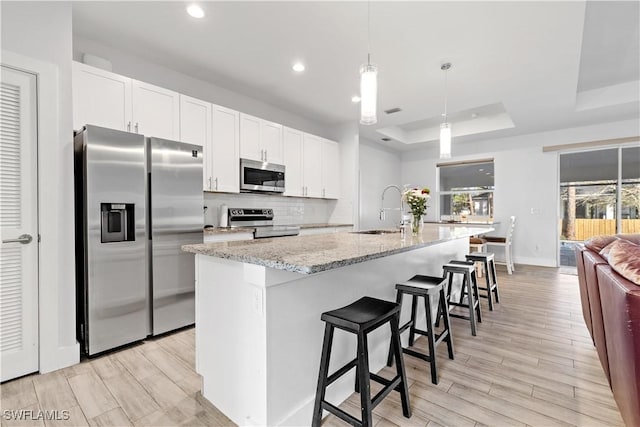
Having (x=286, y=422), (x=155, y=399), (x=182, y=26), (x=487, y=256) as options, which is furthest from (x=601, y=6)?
(x=155, y=399)

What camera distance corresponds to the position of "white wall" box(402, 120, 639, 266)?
5535mm

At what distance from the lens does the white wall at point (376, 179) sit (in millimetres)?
6293

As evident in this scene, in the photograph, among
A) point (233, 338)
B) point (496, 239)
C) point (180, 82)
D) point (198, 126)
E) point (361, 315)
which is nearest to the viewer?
point (361, 315)

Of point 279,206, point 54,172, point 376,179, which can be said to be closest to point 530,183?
point 376,179

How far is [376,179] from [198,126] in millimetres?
4318

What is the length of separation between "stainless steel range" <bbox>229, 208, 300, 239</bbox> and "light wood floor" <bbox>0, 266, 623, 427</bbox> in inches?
58.1

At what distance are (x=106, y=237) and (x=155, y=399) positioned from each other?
1.31 metres

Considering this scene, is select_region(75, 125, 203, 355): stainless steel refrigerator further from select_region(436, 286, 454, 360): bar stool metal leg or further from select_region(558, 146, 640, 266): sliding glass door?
select_region(558, 146, 640, 266): sliding glass door

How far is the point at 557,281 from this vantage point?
14.8ft

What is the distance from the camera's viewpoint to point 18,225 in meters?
1.98

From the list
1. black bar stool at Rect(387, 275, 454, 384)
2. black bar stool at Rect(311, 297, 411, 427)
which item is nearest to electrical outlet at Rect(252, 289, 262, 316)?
black bar stool at Rect(311, 297, 411, 427)

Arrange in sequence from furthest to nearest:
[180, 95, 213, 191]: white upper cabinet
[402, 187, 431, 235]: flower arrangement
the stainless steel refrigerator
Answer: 1. [180, 95, 213, 191]: white upper cabinet
2. [402, 187, 431, 235]: flower arrangement
3. the stainless steel refrigerator

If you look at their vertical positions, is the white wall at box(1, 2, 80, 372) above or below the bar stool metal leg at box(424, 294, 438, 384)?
above

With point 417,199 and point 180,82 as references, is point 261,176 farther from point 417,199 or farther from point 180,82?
point 417,199
